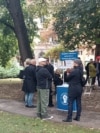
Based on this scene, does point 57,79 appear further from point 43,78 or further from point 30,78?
point 43,78

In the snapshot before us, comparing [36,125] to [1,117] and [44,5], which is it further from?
[44,5]

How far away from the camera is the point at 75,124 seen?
35.9ft

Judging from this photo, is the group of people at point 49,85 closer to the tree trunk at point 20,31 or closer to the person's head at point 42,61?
the person's head at point 42,61

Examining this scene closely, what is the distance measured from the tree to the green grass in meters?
7.13

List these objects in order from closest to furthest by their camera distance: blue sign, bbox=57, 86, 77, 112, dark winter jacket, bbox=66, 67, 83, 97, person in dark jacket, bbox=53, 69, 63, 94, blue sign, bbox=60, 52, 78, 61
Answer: dark winter jacket, bbox=66, 67, 83, 97 < blue sign, bbox=57, 86, 77, 112 < blue sign, bbox=60, 52, 78, 61 < person in dark jacket, bbox=53, 69, 63, 94

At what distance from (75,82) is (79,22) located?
9.16m

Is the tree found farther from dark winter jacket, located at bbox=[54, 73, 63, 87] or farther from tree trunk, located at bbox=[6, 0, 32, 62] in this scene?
dark winter jacket, located at bbox=[54, 73, 63, 87]

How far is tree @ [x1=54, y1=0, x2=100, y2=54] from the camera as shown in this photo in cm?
1775

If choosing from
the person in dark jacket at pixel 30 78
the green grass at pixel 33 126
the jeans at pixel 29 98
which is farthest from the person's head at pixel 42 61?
the jeans at pixel 29 98

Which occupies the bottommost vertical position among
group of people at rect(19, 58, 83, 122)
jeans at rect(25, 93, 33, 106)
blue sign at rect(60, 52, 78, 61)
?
jeans at rect(25, 93, 33, 106)

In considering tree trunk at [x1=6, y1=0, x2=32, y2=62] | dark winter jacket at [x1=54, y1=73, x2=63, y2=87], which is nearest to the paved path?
dark winter jacket at [x1=54, y1=73, x2=63, y2=87]

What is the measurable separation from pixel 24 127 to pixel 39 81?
163 cm

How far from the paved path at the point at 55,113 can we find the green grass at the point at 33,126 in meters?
0.54

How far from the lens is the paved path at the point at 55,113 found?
11.2 m
